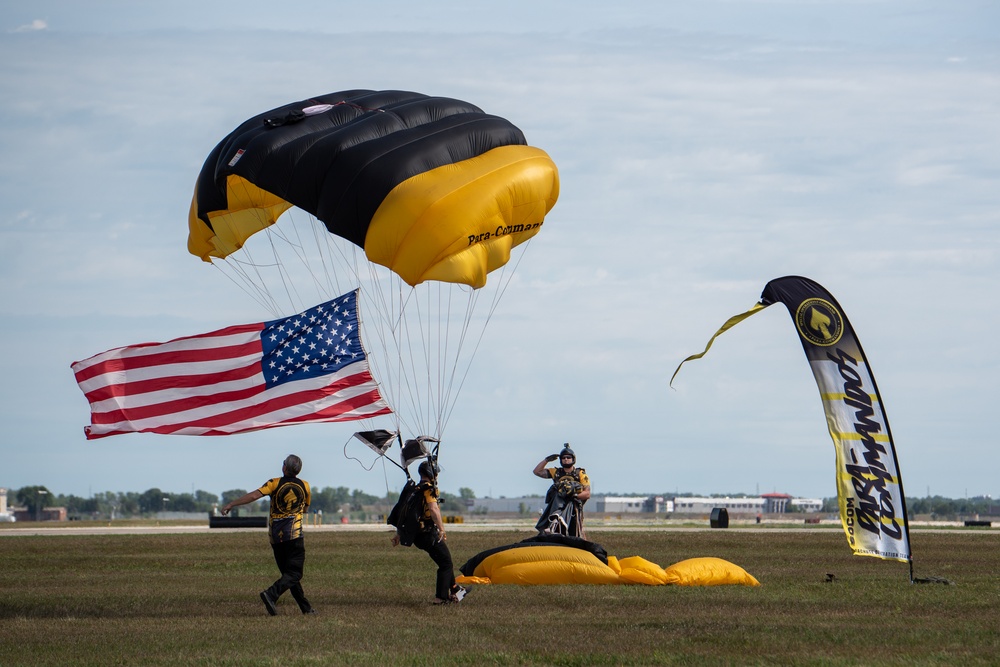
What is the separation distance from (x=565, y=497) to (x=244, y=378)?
5.02m

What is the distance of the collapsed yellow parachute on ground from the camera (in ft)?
54.1

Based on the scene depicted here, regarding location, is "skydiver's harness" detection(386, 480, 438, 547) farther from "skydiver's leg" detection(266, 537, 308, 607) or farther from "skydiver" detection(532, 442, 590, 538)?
"skydiver" detection(532, 442, 590, 538)

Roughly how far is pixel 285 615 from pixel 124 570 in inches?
372

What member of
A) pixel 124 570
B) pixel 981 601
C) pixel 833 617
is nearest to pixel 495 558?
pixel 833 617

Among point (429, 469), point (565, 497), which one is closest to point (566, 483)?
point (565, 497)

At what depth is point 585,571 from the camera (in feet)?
Answer: 54.2

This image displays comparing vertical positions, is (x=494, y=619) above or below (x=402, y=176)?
below

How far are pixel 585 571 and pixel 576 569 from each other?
129mm

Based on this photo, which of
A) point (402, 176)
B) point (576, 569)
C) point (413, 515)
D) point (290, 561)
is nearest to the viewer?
point (290, 561)

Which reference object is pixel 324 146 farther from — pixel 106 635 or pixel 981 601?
pixel 981 601

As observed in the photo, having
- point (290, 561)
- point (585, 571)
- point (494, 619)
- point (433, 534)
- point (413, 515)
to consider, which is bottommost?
point (494, 619)

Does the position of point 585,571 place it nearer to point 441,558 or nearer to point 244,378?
point 441,558

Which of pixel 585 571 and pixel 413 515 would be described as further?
pixel 585 571

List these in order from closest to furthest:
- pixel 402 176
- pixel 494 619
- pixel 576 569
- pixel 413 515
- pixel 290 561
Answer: pixel 494 619 < pixel 290 561 < pixel 413 515 < pixel 402 176 < pixel 576 569
